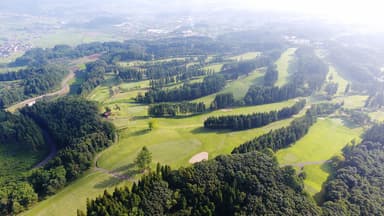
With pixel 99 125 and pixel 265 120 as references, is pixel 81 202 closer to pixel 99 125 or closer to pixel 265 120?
pixel 99 125

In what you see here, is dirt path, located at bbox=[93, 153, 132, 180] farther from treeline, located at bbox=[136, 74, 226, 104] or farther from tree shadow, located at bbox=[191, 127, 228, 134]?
treeline, located at bbox=[136, 74, 226, 104]

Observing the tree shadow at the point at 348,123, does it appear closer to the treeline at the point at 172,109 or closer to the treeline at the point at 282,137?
the treeline at the point at 282,137

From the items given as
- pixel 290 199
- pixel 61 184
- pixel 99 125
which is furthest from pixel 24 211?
pixel 290 199

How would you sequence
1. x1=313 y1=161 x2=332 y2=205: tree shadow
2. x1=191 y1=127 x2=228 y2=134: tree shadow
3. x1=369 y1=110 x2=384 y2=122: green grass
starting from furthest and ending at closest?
x1=369 y1=110 x2=384 y2=122: green grass
x1=191 y1=127 x2=228 y2=134: tree shadow
x1=313 y1=161 x2=332 y2=205: tree shadow

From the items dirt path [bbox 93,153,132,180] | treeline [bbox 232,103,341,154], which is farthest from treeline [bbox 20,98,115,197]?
treeline [bbox 232,103,341,154]

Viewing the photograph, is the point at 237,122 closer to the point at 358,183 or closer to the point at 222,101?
the point at 222,101

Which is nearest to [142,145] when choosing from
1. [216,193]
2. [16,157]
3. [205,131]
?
[205,131]

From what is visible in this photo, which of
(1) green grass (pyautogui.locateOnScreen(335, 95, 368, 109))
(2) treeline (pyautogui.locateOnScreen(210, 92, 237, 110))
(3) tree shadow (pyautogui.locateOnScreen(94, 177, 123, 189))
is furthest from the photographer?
(1) green grass (pyautogui.locateOnScreen(335, 95, 368, 109))
